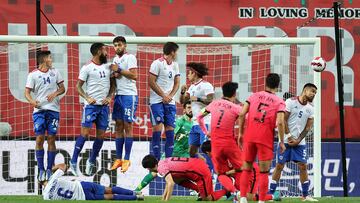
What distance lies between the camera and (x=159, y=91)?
68.2 feet

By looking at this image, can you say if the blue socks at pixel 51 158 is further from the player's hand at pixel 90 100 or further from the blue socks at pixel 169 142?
the blue socks at pixel 169 142

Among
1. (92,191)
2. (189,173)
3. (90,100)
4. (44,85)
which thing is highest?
(44,85)

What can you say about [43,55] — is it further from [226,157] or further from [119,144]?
[226,157]

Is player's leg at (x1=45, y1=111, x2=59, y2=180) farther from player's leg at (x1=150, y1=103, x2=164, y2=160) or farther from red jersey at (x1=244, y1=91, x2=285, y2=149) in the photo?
red jersey at (x1=244, y1=91, x2=285, y2=149)

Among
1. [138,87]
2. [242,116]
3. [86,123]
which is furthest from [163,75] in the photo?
[242,116]

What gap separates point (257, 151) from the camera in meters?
17.4

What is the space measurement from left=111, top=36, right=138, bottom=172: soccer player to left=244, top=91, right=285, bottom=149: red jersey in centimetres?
348

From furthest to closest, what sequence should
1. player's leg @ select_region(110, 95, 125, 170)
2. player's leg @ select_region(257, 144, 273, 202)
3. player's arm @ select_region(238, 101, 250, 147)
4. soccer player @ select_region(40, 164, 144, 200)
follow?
1. player's leg @ select_region(110, 95, 125, 170)
2. soccer player @ select_region(40, 164, 144, 200)
3. player's arm @ select_region(238, 101, 250, 147)
4. player's leg @ select_region(257, 144, 273, 202)

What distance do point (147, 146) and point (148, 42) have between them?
2191 mm

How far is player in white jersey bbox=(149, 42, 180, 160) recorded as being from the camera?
2086cm

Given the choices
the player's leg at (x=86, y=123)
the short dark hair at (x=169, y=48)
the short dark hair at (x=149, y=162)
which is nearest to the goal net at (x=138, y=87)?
the short dark hair at (x=169, y=48)

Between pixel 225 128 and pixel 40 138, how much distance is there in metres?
3.76

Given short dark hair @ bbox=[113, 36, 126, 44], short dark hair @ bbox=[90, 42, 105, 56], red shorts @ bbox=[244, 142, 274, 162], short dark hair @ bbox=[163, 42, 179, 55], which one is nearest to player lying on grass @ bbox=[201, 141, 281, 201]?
red shorts @ bbox=[244, 142, 274, 162]

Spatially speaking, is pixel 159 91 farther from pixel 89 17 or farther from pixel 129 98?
pixel 89 17
